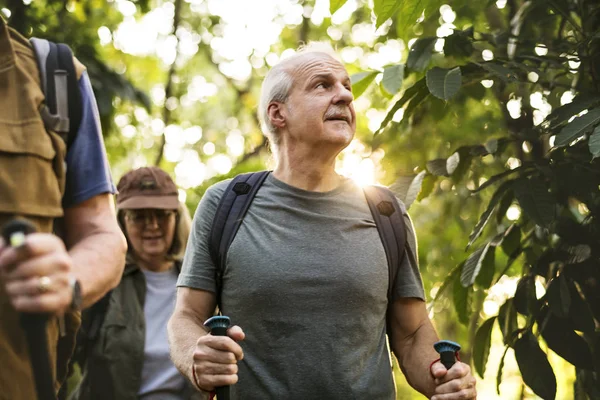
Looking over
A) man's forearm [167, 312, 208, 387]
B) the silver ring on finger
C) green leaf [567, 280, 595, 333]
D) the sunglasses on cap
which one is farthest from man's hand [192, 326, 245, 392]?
the sunglasses on cap

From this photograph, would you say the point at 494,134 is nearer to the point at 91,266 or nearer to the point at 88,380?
the point at 88,380

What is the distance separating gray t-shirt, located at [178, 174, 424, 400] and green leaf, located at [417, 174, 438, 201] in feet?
3.05

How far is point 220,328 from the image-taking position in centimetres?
282

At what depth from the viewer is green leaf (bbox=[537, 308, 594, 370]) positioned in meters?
3.77

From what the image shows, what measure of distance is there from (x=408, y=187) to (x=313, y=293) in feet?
3.89

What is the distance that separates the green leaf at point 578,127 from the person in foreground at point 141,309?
7.84ft

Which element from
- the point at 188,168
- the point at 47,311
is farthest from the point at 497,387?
the point at 188,168

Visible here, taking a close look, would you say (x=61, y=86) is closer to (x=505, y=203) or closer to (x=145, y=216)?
(x=505, y=203)

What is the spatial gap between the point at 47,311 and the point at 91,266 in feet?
1.57

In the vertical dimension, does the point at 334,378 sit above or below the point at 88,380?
above

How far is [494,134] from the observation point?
22.9 feet

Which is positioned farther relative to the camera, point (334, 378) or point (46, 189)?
point (334, 378)

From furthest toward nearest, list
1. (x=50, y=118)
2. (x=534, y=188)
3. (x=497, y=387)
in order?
(x=497, y=387)
(x=534, y=188)
(x=50, y=118)

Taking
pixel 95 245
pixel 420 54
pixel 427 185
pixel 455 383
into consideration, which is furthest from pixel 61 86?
pixel 427 185
